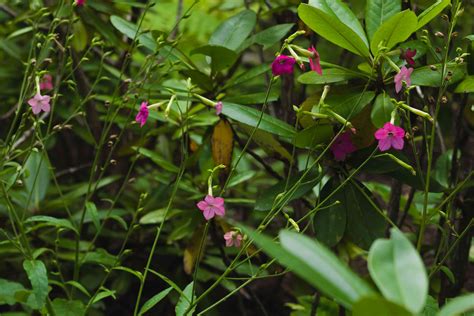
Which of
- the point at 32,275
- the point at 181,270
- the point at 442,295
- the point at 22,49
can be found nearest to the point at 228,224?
the point at 181,270

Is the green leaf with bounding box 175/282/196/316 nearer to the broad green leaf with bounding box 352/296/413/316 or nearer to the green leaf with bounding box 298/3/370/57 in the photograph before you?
the green leaf with bounding box 298/3/370/57

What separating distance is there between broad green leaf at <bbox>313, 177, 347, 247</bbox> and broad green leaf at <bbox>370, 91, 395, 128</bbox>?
255mm

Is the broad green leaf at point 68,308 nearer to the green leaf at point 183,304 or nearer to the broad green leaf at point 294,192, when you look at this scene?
the green leaf at point 183,304

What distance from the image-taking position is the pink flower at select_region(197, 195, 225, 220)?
1333 mm

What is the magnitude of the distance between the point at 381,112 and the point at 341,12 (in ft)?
0.77

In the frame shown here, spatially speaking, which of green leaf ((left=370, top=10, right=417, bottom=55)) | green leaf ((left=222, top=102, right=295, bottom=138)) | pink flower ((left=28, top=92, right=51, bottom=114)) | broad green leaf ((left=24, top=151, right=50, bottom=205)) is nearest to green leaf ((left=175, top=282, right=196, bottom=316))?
green leaf ((left=222, top=102, right=295, bottom=138))

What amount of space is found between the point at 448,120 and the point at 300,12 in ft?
4.82

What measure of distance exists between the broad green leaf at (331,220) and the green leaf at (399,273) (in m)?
0.87

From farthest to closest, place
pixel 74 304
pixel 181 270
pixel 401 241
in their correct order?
1. pixel 181 270
2. pixel 74 304
3. pixel 401 241

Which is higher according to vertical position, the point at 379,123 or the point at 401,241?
the point at 401,241

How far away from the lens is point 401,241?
0.73 metres

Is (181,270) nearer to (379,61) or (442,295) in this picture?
(442,295)

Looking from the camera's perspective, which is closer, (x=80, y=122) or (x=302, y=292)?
(x=302, y=292)

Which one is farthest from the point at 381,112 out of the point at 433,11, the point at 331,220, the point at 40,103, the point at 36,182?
the point at 36,182
